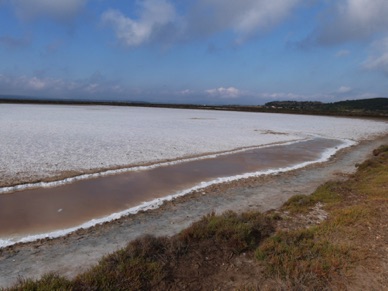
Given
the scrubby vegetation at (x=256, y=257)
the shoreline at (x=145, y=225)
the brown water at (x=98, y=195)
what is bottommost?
the brown water at (x=98, y=195)

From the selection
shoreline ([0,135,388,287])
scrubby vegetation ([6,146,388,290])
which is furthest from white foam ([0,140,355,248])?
scrubby vegetation ([6,146,388,290])

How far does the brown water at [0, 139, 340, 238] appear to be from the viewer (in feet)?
28.1

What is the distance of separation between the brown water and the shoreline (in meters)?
1.05

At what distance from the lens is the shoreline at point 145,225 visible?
6.02 metres

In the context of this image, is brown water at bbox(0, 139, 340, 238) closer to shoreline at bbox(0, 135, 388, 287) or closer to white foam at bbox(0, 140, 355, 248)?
white foam at bbox(0, 140, 355, 248)

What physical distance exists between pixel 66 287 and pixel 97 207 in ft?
17.1

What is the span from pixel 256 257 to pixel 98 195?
6.65m

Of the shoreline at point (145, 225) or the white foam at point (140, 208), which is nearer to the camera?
the shoreline at point (145, 225)

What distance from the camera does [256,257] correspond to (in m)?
6.11

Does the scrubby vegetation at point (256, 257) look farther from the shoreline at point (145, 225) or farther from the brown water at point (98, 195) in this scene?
the brown water at point (98, 195)

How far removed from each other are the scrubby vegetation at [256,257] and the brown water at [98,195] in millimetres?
3494

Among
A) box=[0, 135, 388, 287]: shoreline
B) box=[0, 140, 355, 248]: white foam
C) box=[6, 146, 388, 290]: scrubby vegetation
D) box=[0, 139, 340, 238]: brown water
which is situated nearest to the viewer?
box=[6, 146, 388, 290]: scrubby vegetation

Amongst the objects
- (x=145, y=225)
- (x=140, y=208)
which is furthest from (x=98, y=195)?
(x=145, y=225)

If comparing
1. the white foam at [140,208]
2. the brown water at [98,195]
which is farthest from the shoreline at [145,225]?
the brown water at [98,195]
